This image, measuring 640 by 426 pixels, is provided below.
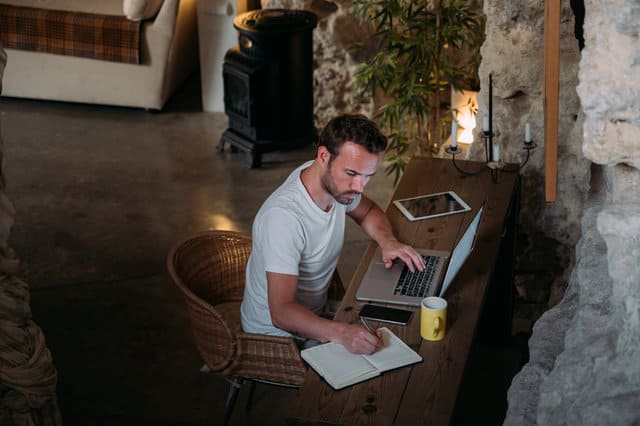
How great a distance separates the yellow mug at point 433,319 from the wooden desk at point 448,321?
0.9 inches

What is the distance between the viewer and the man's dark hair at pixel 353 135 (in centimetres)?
304

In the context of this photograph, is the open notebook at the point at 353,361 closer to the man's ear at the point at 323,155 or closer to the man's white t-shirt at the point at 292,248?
the man's white t-shirt at the point at 292,248

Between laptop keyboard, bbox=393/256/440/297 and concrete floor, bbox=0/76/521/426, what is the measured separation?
0.94m

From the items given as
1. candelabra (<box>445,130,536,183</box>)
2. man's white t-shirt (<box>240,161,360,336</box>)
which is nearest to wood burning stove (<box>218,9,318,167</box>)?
candelabra (<box>445,130,536,183</box>)

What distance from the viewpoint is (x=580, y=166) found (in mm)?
3799

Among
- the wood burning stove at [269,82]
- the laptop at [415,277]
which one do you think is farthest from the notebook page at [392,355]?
the wood burning stove at [269,82]

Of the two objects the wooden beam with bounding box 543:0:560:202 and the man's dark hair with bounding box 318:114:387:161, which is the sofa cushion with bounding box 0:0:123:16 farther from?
the wooden beam with bounding box 543:0:560:202

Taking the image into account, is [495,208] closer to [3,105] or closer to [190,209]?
[190,209]

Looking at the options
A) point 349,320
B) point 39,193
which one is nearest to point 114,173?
point 39,193

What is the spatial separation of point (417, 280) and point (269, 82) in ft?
10.2

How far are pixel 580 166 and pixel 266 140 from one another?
276 centimetres

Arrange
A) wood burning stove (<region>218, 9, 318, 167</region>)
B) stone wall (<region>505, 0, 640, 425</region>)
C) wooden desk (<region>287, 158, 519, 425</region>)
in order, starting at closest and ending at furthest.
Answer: stone wall (<region>505, 0, 640, 425</region>)
wooden desk (<region>287, 158, 519, 425</region>)
wood burning stove (<region>218, 9, 318, 167</region>)

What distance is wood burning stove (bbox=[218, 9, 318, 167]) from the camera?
5.89 m

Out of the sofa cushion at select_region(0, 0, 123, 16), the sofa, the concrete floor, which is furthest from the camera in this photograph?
the sofa cushion at select_region(0, 0, 123, 16)
